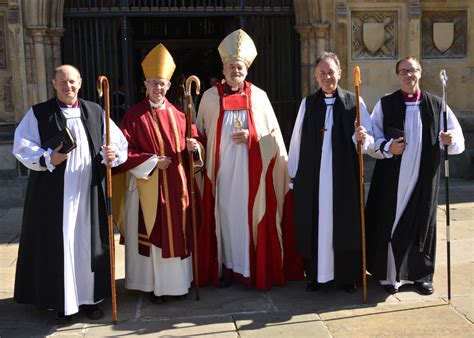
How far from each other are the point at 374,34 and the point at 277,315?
5.40 m

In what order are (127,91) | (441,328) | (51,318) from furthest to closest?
(127,91) < (51,318) < (441,328)

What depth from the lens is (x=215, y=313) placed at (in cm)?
441

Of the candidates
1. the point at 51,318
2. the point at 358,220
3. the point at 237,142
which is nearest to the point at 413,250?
the point at 358,220

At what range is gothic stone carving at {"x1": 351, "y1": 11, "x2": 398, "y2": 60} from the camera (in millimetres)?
8648

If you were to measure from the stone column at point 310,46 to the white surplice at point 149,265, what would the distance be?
15.5 ft

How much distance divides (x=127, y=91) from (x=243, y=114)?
4091 millimetres

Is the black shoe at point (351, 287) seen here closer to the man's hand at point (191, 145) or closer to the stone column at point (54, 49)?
the man's hand at point (191, 145)

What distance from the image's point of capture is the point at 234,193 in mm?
4836

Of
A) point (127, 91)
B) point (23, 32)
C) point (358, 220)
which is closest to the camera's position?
point (358, 220)

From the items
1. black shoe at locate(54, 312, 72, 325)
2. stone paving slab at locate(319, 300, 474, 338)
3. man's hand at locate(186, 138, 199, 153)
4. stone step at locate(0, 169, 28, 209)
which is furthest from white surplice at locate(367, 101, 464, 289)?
stone step at locate(0, 169, 28, 209)

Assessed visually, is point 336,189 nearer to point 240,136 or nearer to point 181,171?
point 240,136

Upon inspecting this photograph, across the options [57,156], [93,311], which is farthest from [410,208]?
[57,156]

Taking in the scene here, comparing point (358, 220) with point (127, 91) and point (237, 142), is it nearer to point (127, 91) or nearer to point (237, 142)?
point (237, 142)

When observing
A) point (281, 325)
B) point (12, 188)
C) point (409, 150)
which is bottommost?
point (281, 325)
